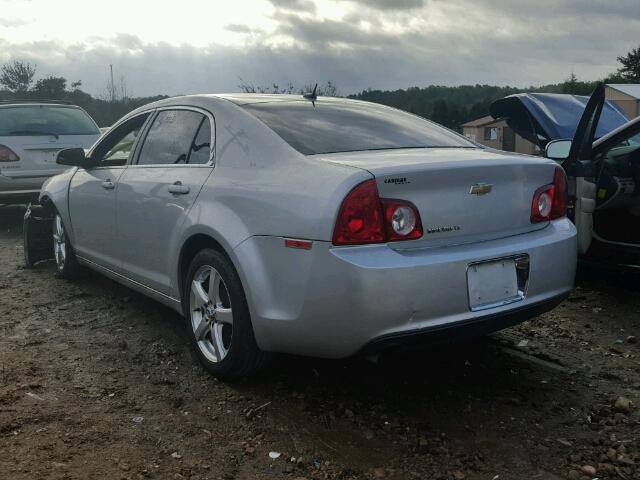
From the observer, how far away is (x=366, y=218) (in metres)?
2.82

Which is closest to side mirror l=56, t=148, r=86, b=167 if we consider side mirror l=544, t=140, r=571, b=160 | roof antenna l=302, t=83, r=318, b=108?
roof antenna l=302, t=83, r=318, b=108

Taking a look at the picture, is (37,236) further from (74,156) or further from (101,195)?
(101,195)

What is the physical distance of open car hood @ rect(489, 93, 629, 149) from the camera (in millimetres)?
6785

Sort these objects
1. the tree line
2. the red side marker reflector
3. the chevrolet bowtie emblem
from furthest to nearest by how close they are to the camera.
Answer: the tree line, the chevrolet bowtie emblem, the red side marker reflector

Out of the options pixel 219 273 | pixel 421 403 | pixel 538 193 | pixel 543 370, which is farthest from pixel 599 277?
pixel 219 273

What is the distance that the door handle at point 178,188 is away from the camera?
372 cm

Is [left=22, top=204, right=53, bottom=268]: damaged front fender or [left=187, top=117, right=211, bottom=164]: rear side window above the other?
[left=187, top=117, right=211, bottom=164]: rear side window

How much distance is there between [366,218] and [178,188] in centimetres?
141

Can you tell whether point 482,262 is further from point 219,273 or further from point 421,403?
point 219,273

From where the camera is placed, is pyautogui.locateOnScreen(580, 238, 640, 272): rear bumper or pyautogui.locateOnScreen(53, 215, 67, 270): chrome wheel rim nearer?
pyautogui.locateOnScreen(580, 238, 640, 272): rear bumper

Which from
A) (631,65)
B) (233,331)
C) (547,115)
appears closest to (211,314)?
(233,331)

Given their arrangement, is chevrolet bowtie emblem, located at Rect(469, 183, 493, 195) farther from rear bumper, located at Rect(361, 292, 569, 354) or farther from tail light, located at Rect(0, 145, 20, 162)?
tail light, located at Rect(0, 145, 20, 162)

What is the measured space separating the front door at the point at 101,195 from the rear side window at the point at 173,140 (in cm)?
27

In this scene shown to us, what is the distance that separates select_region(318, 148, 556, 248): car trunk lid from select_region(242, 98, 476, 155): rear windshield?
20cm
